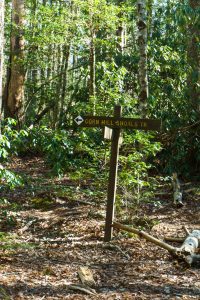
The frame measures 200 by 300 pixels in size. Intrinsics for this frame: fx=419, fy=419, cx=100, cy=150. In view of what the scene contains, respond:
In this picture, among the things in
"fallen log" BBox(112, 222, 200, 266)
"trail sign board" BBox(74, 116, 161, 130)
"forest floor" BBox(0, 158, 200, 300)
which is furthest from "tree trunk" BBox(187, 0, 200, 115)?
"fallen log" BBox(112, 222, 200, 266)

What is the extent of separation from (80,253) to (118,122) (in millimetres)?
2074

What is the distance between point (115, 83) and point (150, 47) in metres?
4.28

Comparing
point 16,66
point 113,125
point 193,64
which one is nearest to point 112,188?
point 113,125

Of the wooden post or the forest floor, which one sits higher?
the wooden post

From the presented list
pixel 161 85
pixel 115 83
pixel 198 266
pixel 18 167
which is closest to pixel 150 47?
pixel 161 85

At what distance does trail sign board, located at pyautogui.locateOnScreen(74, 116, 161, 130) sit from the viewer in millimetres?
6453

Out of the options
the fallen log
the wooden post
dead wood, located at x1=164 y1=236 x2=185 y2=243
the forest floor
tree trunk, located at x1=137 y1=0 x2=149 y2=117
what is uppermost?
tree trunk, located at x1=137 y1=0 x2=149 y2=117

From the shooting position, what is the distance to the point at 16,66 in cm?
1400

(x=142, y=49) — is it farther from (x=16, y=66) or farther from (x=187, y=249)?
(x=16, y=66)

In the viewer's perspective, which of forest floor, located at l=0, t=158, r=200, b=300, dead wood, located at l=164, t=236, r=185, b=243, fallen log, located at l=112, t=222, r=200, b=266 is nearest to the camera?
forest floor, located at l=0, t=158, r=200, b=300

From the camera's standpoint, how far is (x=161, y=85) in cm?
1285

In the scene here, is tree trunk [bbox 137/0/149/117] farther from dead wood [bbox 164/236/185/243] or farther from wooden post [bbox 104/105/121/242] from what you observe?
dead wood [bbox 164/236/185/243]

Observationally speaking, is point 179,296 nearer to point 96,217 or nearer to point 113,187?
point 113,187

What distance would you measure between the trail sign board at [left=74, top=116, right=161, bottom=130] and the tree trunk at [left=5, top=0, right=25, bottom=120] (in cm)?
777
